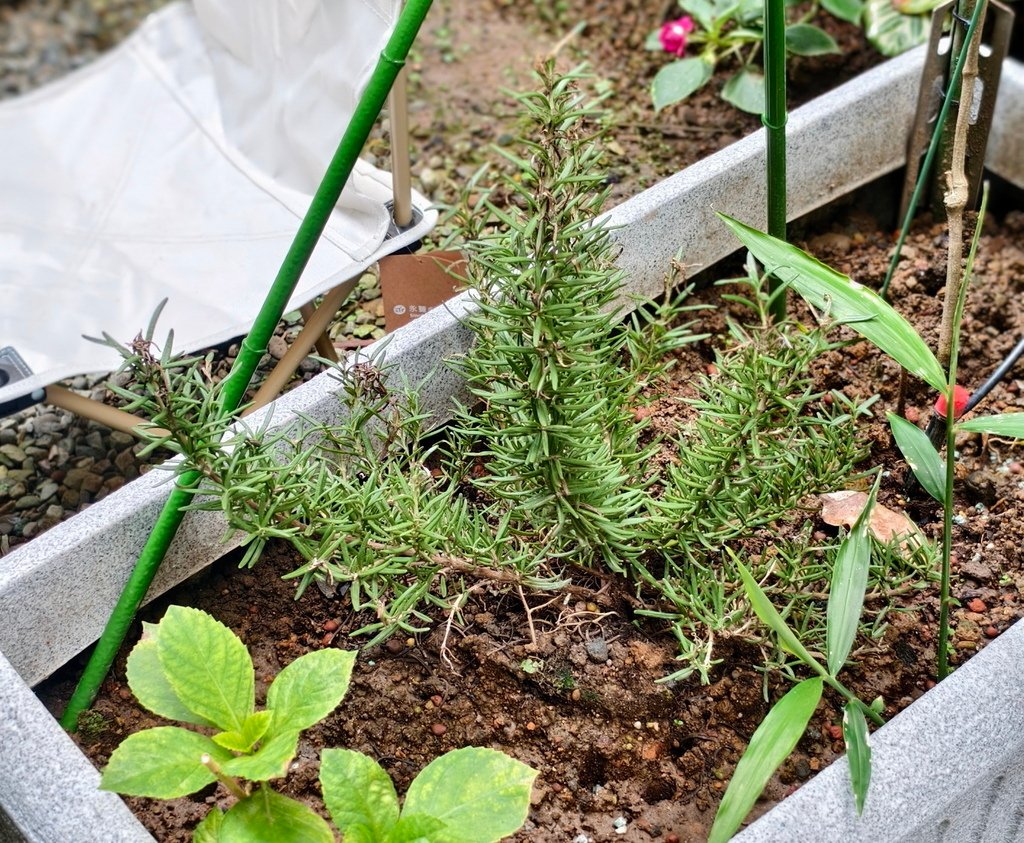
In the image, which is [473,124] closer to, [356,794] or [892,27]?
[892,27]

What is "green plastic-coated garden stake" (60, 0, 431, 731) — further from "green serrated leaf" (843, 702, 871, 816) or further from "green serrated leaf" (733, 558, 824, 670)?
"green serrated leaf" (843, 702, 871, 816)

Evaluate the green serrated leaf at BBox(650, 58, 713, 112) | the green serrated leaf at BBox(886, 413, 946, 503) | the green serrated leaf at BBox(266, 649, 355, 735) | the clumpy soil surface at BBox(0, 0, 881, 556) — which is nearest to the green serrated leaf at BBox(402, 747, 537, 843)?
the green serrated leaf at BBox(266, 649, 355, 735)

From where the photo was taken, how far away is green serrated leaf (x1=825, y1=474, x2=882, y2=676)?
3.55 ft

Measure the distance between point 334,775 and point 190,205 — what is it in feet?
3.97

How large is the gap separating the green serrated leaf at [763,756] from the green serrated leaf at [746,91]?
3.98 ft

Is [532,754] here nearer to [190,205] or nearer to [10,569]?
[10,569]

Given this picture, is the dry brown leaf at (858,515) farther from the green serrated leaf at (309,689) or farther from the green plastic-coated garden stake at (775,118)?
the green serrated leaf at (309,689)

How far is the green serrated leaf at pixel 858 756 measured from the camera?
101 cm

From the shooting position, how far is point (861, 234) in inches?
74.9

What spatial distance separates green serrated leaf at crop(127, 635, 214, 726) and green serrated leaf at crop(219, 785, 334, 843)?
0.10 metres

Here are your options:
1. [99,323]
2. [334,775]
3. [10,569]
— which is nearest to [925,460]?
[334,775]

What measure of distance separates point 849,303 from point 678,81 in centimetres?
98

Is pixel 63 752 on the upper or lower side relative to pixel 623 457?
upper

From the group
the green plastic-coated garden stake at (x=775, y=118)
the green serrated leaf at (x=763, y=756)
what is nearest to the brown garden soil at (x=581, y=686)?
the green serrated leaf at (x=763, y=756)
